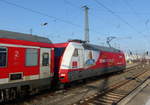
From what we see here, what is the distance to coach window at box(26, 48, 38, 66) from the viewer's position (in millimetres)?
9502

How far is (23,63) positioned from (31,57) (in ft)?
2.09

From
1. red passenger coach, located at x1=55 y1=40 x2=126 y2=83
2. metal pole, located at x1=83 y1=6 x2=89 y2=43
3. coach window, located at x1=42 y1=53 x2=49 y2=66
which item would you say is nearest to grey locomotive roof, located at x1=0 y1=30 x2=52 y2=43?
coach window, located at x1=42 y1=53 x2=49 y2=66

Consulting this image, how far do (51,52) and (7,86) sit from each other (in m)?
3.67

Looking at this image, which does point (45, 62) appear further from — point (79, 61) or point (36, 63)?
point (79, 61)

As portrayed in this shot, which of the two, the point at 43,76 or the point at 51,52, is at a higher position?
the point at 51,52

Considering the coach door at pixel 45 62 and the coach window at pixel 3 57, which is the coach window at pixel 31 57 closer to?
the coach door at pixel 45 62

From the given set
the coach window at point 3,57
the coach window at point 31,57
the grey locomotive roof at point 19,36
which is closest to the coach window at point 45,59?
the coach window at point 31,57

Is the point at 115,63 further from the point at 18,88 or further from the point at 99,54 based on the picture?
the point at 18,88

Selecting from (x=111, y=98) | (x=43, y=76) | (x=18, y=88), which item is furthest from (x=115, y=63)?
(x=18, y=88)

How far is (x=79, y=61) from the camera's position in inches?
531

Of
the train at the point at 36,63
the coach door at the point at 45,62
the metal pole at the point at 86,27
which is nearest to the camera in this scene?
the train at the point at 36,63

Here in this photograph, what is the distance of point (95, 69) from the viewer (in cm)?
1611

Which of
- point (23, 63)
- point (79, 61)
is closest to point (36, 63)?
point (23, 63)

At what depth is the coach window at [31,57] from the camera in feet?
31.2
